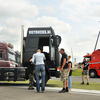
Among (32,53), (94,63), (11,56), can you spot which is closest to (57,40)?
(32,53)

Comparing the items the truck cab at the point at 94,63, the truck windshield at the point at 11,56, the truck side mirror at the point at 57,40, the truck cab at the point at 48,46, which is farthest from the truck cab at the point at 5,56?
the truck cab at the point at 94,63

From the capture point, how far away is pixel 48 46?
11.2 meters

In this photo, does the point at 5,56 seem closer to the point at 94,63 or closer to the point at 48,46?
the point at 48,46

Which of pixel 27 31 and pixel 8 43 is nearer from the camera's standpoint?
pixel 27 31

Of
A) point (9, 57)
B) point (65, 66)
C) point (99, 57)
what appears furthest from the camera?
point (99, 57)

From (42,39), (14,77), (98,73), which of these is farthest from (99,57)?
(14,77)

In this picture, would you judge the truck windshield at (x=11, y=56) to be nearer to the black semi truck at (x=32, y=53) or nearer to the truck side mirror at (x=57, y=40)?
the black semi truck at (x=32, y=53)

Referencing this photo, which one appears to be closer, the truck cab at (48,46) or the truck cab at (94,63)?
the truck cab at (48,46)

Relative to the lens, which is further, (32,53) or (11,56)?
(11,56)

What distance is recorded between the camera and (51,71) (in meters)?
10.8

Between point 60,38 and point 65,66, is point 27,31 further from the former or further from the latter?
point 65,66

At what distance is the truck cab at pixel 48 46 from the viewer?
10.7 m

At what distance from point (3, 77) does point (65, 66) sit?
13.5 feet

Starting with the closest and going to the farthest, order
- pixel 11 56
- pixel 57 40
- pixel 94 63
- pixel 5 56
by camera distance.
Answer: pixel 57 40 < pixel 5 56 < pixel 11 56 < pixel 94 63
